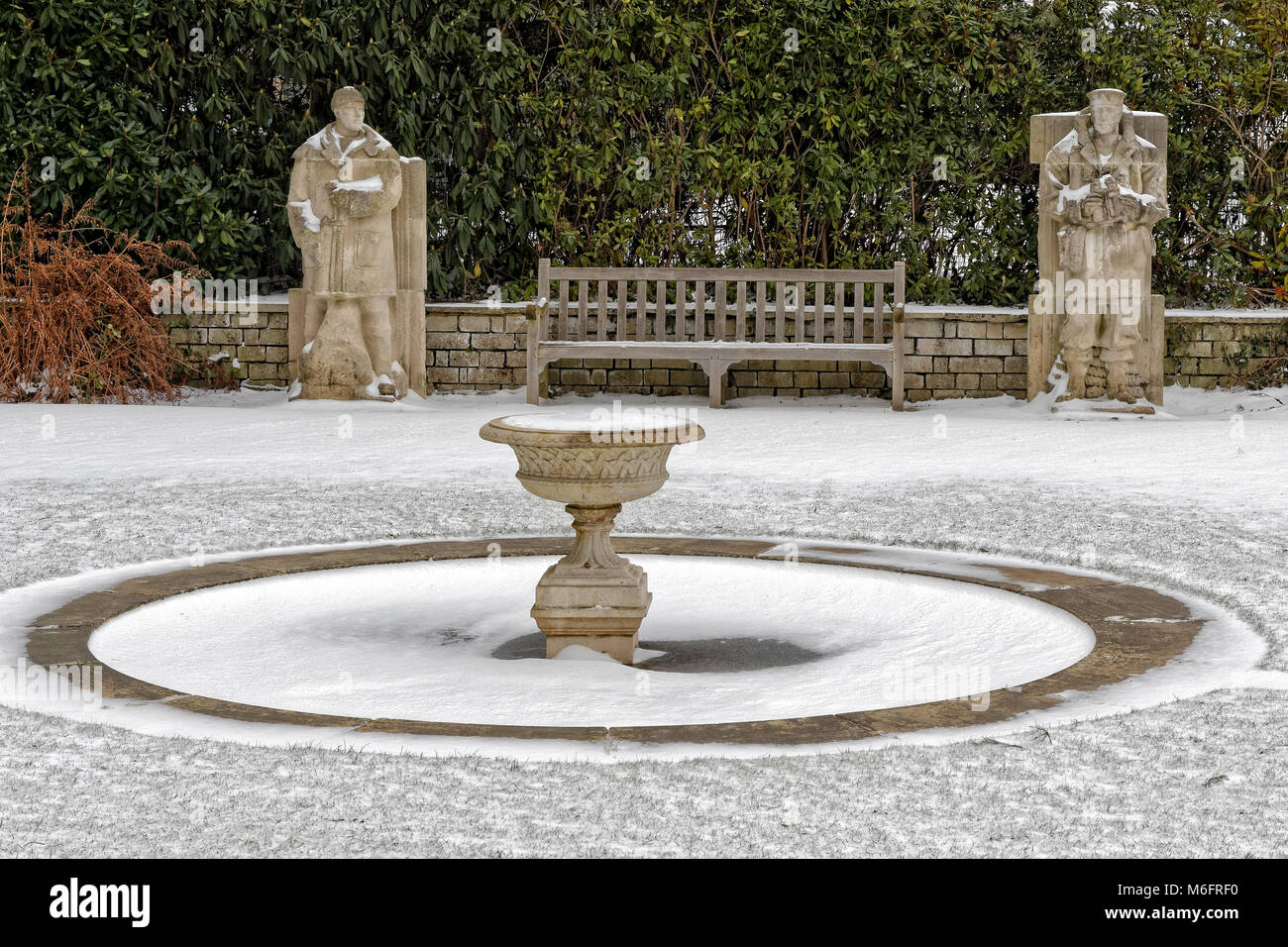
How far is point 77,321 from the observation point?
13.2 m

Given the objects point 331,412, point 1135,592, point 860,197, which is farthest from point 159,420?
point 1135,592

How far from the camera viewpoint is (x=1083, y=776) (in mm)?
4125

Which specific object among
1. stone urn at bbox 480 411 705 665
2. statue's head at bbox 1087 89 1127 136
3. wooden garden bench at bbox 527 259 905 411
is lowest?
stone urn at bbox 480 411 705 665

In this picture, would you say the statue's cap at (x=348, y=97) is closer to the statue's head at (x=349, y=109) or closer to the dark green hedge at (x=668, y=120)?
the statue's head at (x=349, y=109)

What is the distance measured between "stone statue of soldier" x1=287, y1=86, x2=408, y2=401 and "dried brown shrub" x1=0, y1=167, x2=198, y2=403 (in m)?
1.38

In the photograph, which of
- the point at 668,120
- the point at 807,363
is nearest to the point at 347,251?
the point at 668,120

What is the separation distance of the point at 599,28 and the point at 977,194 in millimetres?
3301

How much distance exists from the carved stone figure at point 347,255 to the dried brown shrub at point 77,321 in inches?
51.3

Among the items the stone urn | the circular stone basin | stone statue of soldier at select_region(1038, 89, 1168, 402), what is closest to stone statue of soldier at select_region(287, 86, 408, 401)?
stone statue of soldier at select_region(1038, 89, 1168, 402)

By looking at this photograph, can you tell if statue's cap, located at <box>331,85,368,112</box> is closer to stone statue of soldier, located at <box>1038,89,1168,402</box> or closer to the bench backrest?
the bench backrest

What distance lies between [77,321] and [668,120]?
4.83 meters

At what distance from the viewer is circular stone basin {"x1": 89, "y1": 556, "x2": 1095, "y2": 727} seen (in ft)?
16.8

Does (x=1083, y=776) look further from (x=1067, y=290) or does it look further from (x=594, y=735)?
(x=1067, y=290)
